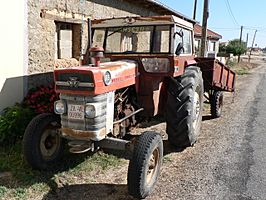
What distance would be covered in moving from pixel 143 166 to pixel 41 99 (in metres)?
3.27

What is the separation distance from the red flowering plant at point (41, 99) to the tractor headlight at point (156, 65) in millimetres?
2071

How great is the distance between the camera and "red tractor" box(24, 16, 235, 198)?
11.6ft

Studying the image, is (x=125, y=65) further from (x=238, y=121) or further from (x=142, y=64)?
(x=238, y=121)

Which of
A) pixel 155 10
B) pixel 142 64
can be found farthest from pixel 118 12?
pixel 142 64

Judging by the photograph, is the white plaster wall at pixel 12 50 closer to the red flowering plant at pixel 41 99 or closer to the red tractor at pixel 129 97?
the red flowering plant at pixel 41 99

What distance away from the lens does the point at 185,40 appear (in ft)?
18.4

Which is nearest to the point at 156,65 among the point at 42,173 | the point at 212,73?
the point at 42,173

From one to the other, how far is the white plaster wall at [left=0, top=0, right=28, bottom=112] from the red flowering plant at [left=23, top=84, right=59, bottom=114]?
23cm

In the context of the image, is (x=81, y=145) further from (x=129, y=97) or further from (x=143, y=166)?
(x=129, y=97)

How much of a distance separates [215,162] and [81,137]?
7.73ft

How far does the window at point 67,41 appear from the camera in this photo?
7220 mm

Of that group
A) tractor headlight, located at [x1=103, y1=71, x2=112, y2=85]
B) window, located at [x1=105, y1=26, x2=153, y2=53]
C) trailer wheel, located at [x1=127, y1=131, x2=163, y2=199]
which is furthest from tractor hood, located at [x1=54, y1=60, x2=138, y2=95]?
window, located at [x1=105, y1=26, x2=153, y2=53]

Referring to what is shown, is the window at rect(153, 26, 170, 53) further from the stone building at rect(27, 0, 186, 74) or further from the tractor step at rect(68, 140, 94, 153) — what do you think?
the stone building at rect(27, 0, 186, 74)

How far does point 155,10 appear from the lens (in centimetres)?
1280
